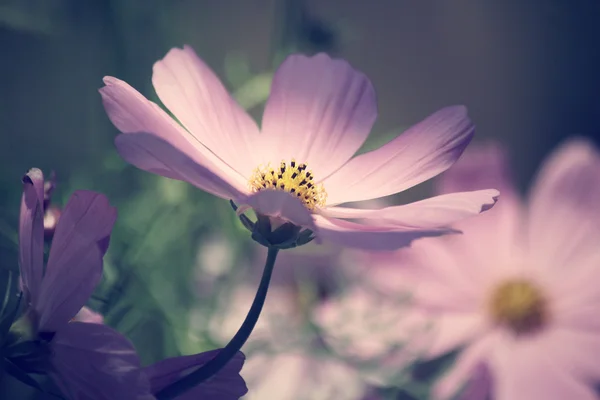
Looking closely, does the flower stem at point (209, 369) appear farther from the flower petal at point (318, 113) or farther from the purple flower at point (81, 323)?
the flower petal at point (318, 113)

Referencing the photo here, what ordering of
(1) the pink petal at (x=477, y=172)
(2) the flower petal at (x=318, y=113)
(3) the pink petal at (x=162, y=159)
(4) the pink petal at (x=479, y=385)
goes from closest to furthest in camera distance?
(3) the pink petal at (x=162, y=159) → (2) the flower petal at (x=318, y=113) → (4) the pink petal at (x=479, y=385) → (1) the pink petal at (x=477, y=172)

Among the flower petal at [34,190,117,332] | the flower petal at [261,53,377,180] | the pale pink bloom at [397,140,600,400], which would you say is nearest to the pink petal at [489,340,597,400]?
the pale pink bloom at [397,140,600,400]

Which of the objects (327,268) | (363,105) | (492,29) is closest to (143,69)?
(327,268)

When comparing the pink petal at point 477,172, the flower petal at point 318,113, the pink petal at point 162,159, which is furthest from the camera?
the pink petal at point 477,172

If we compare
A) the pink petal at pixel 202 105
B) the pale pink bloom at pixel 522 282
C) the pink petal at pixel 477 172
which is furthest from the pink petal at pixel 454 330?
the pink petal at pixel 202 105

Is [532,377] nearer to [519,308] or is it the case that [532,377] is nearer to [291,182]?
[519,308]

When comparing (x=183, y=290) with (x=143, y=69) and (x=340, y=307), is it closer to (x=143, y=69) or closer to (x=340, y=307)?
(x=340, y=307)

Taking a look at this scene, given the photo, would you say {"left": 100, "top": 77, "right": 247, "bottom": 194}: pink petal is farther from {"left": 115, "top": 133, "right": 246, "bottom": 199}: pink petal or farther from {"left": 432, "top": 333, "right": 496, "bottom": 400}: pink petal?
{"left": 432, "top": 333, "right": 496, "bottom": 400}: pink petal
